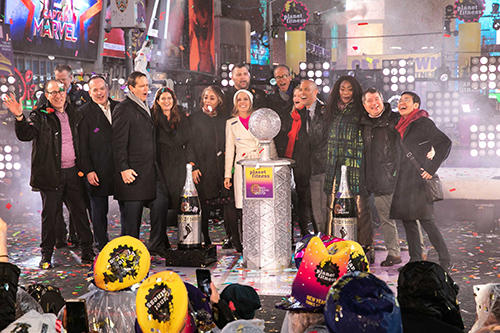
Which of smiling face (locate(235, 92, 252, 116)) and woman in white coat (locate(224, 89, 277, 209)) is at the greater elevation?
smiling face (locate(235, 92, 252, 116))

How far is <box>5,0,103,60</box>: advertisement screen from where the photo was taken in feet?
41.9

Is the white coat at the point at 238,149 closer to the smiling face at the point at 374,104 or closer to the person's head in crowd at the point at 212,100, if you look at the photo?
the person's head in crowd at the point at 212,100

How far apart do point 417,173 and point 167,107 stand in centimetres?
280

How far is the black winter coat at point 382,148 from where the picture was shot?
22.0 feet

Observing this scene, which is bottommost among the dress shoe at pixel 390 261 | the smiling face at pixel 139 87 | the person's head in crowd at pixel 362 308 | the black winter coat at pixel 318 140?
the dress shoe at pixel 390 261

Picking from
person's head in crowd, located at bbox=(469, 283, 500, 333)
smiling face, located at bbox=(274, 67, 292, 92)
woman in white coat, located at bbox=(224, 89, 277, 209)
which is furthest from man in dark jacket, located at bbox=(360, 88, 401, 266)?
person's head in crowd, located at bbox=(469, 283, 500, 333)

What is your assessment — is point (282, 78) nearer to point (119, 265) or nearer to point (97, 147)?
point (97, 147)

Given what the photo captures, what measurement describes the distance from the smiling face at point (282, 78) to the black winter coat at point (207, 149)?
95cm

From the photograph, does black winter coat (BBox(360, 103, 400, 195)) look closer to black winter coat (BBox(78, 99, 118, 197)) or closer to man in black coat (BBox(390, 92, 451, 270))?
man in black coat (BBox(390, 92, 451, 270))

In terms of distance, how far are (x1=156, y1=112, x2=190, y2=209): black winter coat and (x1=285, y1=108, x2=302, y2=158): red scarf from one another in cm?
115

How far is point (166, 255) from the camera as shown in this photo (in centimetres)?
698

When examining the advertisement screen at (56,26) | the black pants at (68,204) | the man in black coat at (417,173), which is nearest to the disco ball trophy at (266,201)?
the man in black coat at (417,173)

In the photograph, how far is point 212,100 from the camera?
760 cm

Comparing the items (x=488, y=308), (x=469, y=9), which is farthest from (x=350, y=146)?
(x=469, y=9)
